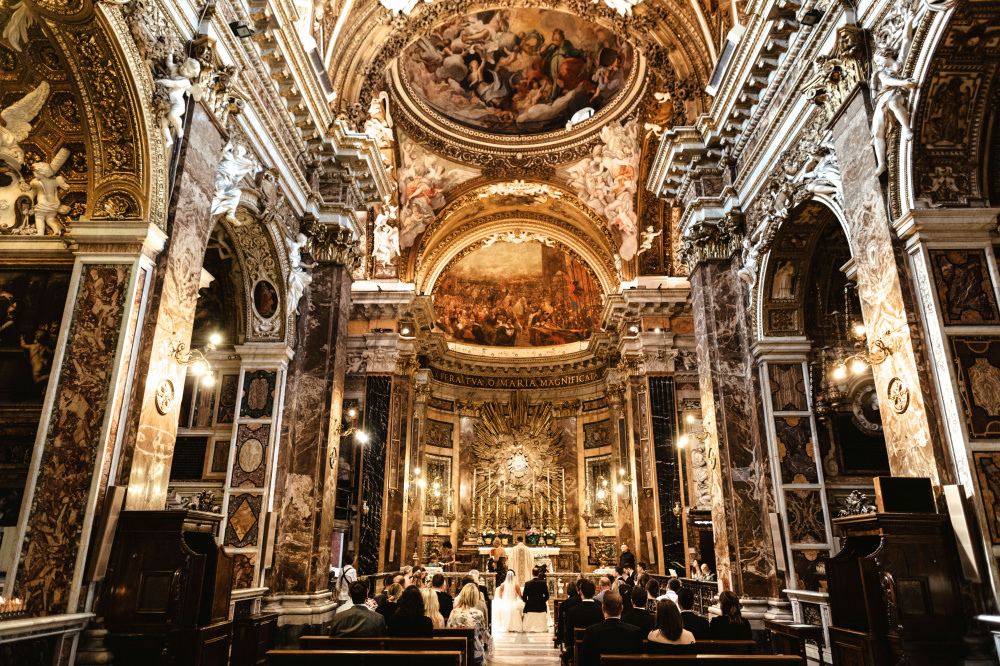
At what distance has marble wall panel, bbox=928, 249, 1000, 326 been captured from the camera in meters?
5.74

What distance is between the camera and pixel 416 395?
65.0 ft

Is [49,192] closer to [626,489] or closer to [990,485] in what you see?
[990,485]

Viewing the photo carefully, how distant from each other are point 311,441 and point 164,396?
359 centimetres

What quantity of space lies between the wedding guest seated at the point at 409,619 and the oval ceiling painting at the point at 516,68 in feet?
44.3

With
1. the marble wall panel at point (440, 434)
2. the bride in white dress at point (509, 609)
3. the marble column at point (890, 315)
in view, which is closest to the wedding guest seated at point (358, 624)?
the marble column at point (890, 315)

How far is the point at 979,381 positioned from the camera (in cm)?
554

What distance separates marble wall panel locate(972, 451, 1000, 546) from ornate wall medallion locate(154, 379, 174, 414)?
677cm

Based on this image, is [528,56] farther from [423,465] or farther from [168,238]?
[168,238]

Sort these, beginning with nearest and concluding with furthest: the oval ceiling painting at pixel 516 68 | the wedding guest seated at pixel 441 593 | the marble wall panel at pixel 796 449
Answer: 1. the wedding guest seated at pixel 441 593
2. the marble wall panel at pixel 796 449
3. the oval ceiling painting at pixel 516 68

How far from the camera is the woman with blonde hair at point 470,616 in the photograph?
8.16 metres

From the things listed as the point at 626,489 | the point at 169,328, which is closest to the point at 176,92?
the point at 169,328

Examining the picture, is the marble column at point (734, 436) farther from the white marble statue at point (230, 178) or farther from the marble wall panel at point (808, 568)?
the white marble statue at point (230, 178)

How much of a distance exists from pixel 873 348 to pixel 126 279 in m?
6.71

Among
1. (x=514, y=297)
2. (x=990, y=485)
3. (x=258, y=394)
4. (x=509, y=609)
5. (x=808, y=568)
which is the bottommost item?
(x=509, y=609)
